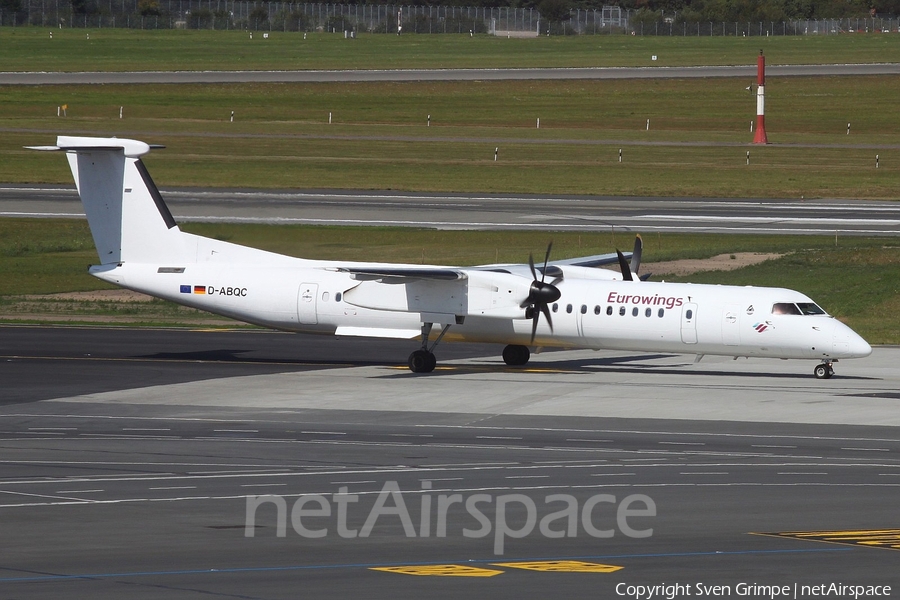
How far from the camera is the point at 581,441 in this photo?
77.7 ft

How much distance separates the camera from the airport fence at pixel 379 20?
158 meters

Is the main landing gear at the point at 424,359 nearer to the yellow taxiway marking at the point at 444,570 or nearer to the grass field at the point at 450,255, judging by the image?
the grass field at the point at 450,255

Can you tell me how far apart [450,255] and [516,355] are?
60.8 ft

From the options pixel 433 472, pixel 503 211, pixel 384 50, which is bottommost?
pixel 433 472

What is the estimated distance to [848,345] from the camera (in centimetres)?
3014

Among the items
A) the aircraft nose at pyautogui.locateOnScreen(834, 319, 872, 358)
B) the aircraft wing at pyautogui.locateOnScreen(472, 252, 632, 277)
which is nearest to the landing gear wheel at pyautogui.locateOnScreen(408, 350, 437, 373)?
the aircraft wing at pyautogui.locateOnScreen(472, 252, 632, 277)

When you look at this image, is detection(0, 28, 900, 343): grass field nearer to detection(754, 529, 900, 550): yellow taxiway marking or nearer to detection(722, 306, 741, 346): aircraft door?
detection(722, 306, 741, 346): aircraft door

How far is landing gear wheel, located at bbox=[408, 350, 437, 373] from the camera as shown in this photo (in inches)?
1305

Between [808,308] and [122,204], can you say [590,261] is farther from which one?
[122,204]

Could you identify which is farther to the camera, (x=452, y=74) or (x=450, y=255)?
(x=452, y=74)

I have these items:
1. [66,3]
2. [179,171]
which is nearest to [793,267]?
[179,171]

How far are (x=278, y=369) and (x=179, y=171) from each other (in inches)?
1899

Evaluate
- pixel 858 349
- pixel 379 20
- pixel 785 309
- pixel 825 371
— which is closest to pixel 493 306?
pixel 785 309

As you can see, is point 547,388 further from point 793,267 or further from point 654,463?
point 793,267
